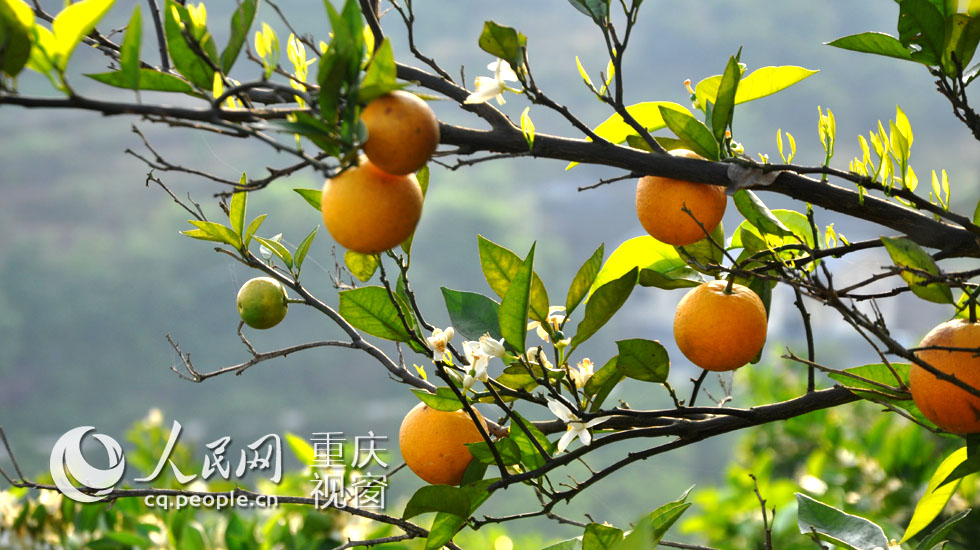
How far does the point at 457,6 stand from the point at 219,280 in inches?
111

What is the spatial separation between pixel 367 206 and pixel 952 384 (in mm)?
291

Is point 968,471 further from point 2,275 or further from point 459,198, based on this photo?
point 2,275

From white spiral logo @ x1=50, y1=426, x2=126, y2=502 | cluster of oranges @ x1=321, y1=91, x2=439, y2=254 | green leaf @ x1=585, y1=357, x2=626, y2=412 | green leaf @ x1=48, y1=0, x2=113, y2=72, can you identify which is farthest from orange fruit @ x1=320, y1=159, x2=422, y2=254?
white spiral logo @ x1=50, y1=426, x2=126, y2=502

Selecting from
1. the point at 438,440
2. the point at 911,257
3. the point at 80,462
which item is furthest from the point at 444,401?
the point at 80,462

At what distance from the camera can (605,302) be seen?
1.52 feet

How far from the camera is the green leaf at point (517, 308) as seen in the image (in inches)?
16.3

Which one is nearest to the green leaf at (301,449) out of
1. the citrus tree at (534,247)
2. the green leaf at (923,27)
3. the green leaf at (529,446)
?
the citrus tree at (534,247)

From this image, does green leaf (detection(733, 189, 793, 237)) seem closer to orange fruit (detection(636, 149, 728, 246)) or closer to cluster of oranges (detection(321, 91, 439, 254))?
orange fruit (detection(636, 149, 728, 246))

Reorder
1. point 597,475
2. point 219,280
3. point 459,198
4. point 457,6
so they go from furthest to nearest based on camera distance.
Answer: point 459,198
point 457,6
point 219,280
point 597,475

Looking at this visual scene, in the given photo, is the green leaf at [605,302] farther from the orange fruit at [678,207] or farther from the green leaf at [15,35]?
the green leaf at [15,35]

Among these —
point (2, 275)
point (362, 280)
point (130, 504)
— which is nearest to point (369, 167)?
point (362, 280)

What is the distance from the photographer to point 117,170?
7.35 m

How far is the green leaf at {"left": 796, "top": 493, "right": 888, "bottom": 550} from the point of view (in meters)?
0.49

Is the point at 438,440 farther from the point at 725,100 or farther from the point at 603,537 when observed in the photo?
the point at 725,100
